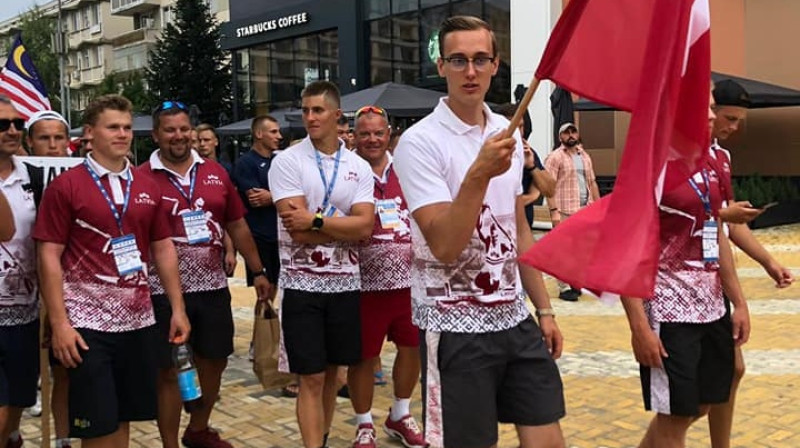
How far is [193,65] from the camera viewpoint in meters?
41.4

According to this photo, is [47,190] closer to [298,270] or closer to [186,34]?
[298,270]

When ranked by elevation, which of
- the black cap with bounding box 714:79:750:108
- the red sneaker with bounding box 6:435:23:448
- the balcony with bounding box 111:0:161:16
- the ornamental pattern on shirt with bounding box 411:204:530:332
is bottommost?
the red sneaker with bounding box 6:435:23:448

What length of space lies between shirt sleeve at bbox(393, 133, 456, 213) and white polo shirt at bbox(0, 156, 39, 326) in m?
2.21

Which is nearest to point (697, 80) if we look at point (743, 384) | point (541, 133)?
point (743, 384)

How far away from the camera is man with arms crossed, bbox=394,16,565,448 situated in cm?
302

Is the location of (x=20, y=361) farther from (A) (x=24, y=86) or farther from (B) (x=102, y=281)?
(A) (x=24, y=86)

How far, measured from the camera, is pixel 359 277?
15.6 ft

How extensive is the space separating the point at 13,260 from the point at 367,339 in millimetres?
2028

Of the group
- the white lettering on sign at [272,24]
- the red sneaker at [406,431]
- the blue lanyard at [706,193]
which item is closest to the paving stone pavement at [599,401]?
the red sneaker at [406,431]

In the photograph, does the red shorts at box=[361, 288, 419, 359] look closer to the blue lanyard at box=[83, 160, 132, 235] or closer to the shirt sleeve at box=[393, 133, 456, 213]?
the blue lanyard at box=[83, 160, 132, 235]

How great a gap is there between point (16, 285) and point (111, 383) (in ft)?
2.73

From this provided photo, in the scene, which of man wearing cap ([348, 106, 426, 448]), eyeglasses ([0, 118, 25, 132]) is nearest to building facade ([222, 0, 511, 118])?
man wearing cap ([348, 106, 426, 448])

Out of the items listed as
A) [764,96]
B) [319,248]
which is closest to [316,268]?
[319,248]

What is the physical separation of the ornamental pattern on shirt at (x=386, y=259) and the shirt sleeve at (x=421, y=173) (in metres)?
2.02
